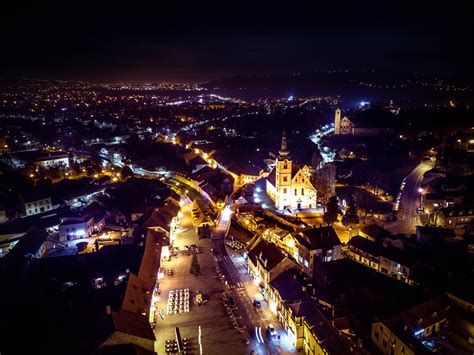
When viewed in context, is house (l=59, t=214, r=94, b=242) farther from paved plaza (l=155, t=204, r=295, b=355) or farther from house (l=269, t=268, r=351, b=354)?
house (l=269, t=268, r=351, b=354)

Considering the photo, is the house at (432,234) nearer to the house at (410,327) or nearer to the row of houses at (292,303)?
the house at (410,327)

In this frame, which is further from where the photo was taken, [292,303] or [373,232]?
[373,232]

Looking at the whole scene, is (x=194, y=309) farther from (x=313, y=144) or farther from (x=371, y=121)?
(x=371, y=121)

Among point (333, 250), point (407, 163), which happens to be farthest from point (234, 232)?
point (407, 163)

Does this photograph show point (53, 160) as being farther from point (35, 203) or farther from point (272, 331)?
point (272, 331)

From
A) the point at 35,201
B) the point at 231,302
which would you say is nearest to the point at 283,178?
the point at 231,302

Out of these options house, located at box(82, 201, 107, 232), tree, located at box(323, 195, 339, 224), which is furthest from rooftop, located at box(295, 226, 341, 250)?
house, located at box(82, 201, 107, 232)
